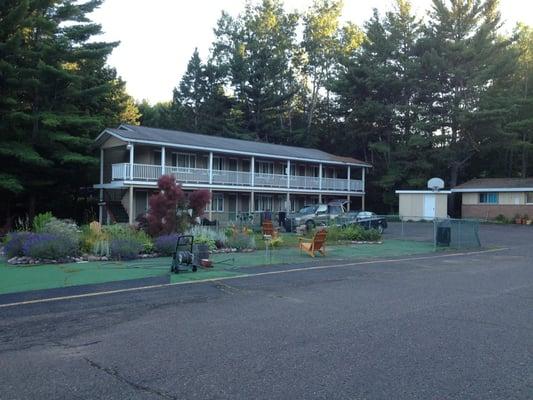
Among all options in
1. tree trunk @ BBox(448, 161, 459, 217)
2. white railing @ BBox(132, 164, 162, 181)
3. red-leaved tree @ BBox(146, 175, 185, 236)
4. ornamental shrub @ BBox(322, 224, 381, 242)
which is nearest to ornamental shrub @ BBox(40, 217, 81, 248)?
red-leaved tree @ BBox(146, 175, 185, 236)

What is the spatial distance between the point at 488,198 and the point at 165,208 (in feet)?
107

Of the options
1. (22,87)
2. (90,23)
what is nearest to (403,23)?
(90,23)

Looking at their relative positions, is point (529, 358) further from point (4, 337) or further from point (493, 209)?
point (493, 209)

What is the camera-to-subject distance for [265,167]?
1670 inches

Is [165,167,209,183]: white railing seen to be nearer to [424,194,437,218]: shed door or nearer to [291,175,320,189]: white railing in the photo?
[291,175,320,189]: white railing

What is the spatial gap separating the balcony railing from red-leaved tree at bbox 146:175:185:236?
1105 centimetres

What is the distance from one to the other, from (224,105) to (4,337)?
5295 cm

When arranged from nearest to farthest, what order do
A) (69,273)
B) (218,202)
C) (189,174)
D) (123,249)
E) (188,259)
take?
(69,273), (188,259), (123,249), (189,174), (218,202)

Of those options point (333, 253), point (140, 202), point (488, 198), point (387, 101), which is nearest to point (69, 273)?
point (333, 253)

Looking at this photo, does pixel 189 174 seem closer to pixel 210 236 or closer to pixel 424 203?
pixel 210 236

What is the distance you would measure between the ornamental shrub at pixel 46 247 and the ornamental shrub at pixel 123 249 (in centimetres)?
123

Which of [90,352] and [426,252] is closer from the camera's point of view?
[90,352]

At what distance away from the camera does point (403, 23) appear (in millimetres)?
53844

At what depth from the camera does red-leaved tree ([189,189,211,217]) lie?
64.0 ft
